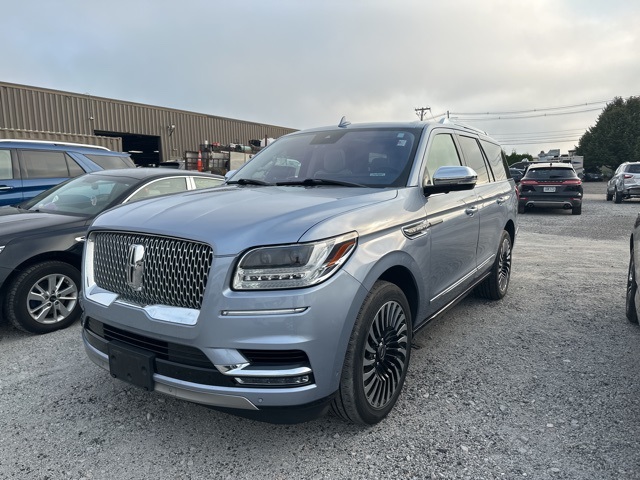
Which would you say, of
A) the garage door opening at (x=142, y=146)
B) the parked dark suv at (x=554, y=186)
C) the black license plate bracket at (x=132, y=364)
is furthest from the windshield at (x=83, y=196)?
the garage door opening at (x=142, y=146)

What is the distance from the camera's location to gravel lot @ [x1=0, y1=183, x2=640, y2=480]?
95.4 inches

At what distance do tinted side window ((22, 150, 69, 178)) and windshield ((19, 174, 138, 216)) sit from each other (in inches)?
75.0

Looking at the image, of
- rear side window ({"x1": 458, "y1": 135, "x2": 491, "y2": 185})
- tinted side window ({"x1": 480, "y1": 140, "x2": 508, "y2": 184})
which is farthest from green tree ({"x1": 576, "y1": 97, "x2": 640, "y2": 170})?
rear side window ({"x1": 458, "y1": 135, "x2": 491, "y2": 185})

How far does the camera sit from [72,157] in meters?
7.18

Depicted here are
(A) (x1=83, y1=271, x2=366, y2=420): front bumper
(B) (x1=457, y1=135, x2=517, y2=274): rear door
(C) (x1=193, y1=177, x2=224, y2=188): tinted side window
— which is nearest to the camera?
(A) (x1=83, y1=271, x2=366, y2=420): front bumper

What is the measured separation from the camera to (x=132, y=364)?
2418mm

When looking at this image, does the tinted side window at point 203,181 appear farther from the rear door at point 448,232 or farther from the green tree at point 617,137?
the green tree at point 617,137

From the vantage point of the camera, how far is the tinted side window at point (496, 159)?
5.20 metres

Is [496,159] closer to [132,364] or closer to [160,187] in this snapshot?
[160,187]

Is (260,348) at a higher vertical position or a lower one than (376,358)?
higher

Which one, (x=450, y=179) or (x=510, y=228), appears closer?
(x=450, y=179)

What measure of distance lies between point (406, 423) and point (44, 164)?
667 cm

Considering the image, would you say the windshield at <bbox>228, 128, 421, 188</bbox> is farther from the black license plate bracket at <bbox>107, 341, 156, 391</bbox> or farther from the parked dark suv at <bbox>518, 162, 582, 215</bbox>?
the parked dark suv at <bbox>518, 162, 582, 215</bbox>

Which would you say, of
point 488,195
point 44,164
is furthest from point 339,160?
point 44,164
